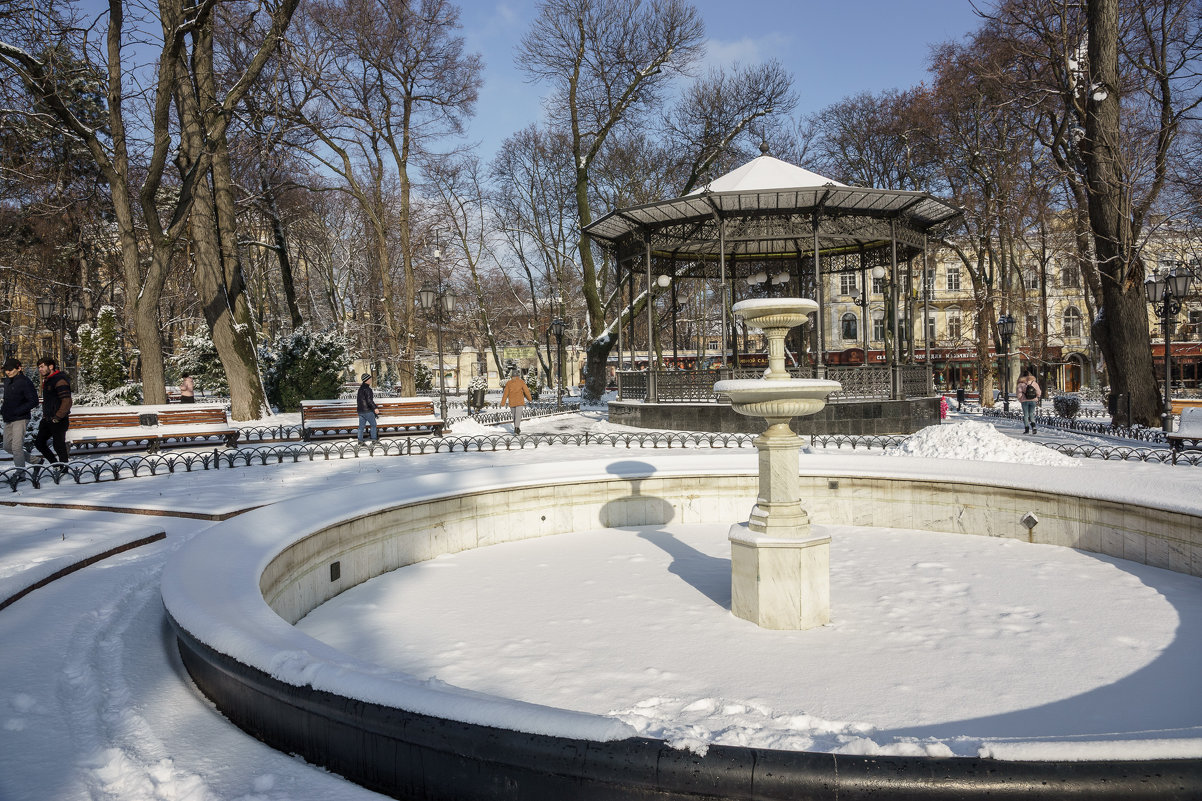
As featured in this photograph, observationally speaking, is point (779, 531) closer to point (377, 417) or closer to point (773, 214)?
point (377, 417)

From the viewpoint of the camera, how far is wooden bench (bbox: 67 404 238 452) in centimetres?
1248

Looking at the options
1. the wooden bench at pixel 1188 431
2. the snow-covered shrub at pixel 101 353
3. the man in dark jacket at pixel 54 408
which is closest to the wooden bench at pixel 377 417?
the man in dark jacket at pixel 54 408

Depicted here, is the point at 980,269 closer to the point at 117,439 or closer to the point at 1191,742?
the point at 117,439

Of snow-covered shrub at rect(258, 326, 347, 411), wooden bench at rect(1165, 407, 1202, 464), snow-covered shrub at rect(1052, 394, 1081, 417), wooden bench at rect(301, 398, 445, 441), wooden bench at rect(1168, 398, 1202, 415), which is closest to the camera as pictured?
wooden bench at rect(1165, 407, 1202, 464)

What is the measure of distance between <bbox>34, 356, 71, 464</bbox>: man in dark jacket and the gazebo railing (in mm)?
10869

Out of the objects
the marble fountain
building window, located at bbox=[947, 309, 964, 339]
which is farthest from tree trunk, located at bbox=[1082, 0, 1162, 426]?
building window, located at bbox=[947, 309, 964, 339]

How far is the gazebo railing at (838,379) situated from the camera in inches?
622

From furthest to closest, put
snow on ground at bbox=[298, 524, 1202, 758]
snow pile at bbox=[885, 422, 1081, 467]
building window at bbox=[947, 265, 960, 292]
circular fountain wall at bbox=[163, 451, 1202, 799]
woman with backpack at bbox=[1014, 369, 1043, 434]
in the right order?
building window at bbox=[947, 265, 960, 292] → woman with backpack at bbox=[1014, 369, 1043, 434] → snow pile at bbox=[885, 422, 1081, 467] → snow on ground at bbox=[298, 524, 1202, 758] → circular fountain wall at bbox=[163, 451, 1202, 799]

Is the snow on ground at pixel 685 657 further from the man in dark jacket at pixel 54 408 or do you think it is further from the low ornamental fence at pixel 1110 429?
the low ornamental fence at pixel 1110 429

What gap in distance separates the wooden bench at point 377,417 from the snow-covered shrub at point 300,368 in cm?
671

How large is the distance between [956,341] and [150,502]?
46806mm

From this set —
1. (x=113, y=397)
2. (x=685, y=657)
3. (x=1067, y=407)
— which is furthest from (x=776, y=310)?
(x=113, y=397)

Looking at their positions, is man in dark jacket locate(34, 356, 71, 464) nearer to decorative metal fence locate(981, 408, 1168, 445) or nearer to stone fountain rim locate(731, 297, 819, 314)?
stone fountain rim locate(731, 297, 819, 314)

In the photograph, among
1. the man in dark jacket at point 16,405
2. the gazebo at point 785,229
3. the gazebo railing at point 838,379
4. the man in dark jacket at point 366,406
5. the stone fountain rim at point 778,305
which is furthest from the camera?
the gazebo railing at point 838,379
